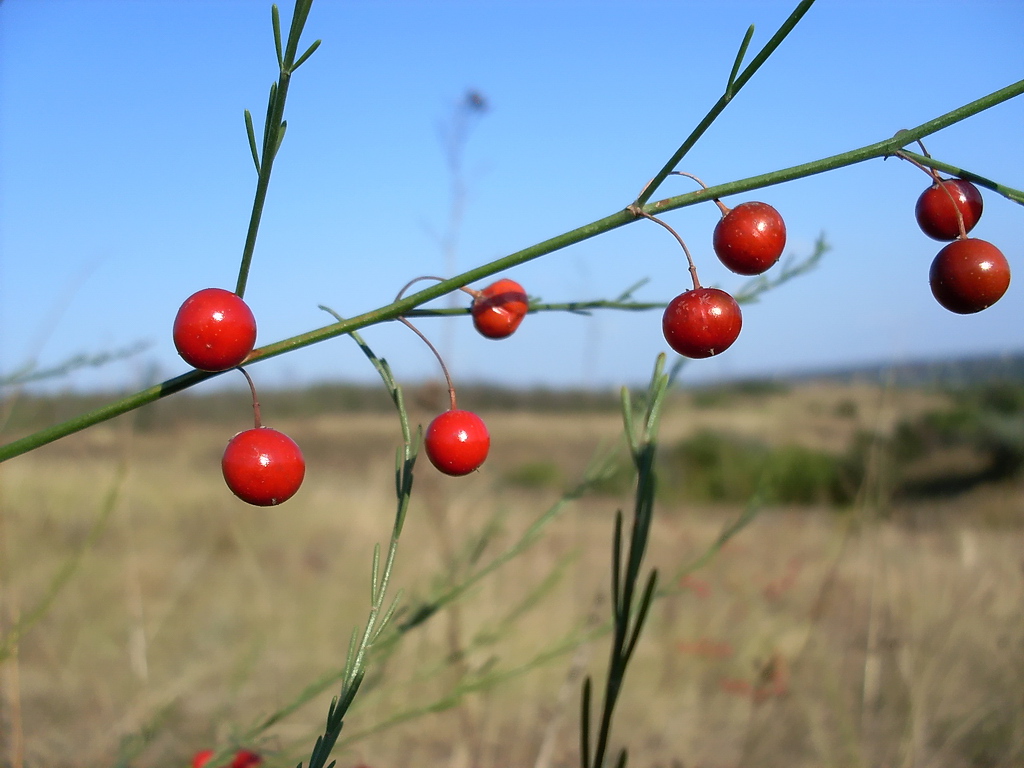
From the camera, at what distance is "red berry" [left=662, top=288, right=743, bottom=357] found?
1.67 feet

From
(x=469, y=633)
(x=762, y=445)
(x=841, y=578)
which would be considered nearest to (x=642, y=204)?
(x=469, y=633)

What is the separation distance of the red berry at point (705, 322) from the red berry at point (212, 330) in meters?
0.30

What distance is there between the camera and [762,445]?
14.7 meters

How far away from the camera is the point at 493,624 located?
78.5 inches

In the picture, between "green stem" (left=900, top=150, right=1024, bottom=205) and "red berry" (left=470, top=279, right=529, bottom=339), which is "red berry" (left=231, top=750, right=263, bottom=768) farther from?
"green stem" (left=900, top=150, right=1024, bottom=205)

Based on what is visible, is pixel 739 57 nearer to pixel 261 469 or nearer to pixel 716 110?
pixel 716 110

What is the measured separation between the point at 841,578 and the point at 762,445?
8.11 m

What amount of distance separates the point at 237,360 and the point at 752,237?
0.37 metres

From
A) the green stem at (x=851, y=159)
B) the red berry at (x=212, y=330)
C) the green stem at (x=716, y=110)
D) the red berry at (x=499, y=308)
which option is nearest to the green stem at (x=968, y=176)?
the green stem at (x=851, y=159)

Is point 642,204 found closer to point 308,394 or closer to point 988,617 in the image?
point 988,617

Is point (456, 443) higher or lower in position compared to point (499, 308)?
lower

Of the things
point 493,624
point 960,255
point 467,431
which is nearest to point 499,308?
point 467,431

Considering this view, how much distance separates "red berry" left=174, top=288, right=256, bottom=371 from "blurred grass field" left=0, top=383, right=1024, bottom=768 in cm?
48

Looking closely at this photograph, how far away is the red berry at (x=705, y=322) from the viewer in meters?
0.51
